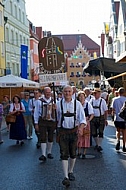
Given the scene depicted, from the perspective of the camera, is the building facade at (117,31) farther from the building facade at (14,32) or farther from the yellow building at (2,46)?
the yellow building at (2,46)

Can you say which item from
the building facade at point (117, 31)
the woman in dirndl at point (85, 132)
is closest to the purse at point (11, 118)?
the woman in dirndl at point (85, 132)

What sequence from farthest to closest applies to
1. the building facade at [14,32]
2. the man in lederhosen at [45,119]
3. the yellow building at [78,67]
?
the yellow building at [78,67] < the building facade at [14,32] < the man in lederhosen at [45,119]

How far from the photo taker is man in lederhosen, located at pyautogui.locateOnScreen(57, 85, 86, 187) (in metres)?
7.66

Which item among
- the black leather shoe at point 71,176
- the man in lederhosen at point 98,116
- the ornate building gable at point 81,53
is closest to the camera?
the black leather shoe at point 71,176

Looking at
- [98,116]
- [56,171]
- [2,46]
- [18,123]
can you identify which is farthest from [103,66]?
[2,46]

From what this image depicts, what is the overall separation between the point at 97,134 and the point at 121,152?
1.00m

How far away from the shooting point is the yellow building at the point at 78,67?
115m

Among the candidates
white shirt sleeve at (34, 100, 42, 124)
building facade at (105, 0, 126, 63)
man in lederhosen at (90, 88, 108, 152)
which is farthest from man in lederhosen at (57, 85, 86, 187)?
building facade at (105, 0, 126, 63)

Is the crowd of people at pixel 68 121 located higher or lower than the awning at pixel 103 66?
lower

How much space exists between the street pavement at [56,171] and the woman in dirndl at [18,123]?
4.82 ft

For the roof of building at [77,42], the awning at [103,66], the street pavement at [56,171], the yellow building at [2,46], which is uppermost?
the roof of building at [77,42]

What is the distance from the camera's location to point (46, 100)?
413 inches

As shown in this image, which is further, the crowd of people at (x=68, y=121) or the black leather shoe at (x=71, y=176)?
the black leather shoe at (x=71, y=176)

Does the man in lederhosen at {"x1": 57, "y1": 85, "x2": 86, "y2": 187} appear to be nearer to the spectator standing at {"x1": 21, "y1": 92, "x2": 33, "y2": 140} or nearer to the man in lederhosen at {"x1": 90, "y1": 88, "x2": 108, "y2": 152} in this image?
the man in lederhosen at {"x1": 90, "y1": 88, "x2": 108, "y2": 152}
